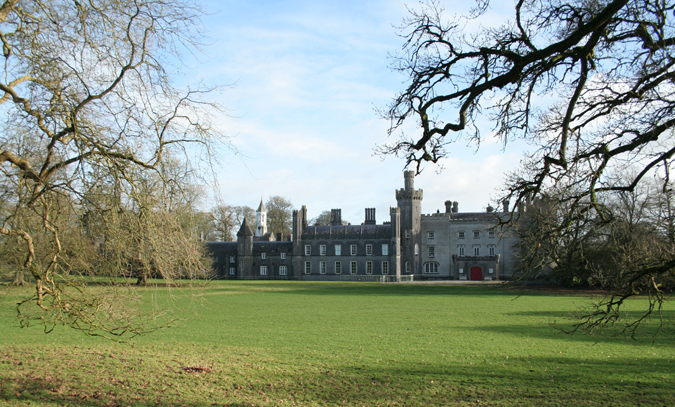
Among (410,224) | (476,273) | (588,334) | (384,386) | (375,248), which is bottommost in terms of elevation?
(384,386)

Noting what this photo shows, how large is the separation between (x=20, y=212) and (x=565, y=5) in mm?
6800

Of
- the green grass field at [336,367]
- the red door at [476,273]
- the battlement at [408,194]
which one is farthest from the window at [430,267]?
the green grass field at [336,367]

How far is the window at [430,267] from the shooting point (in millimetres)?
63719

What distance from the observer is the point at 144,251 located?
6.32 m

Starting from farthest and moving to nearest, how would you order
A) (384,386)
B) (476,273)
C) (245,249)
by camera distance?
(245,249) → (476,273) → (384,386)

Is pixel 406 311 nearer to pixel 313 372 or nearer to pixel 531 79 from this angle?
pixel 313 372

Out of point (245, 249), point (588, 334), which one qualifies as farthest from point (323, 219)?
point (588, 334)

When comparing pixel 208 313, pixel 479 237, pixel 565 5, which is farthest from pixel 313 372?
pixel 479 237

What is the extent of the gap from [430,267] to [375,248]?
729 cm

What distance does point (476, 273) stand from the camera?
59250 mm

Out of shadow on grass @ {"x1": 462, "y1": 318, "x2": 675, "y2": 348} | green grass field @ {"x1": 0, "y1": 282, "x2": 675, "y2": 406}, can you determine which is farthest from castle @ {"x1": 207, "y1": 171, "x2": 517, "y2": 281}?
green grass field @ {"x1": 0, "y1": 282, "x2": 675, "y2": 406}

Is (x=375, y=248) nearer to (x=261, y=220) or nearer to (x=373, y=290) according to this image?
(x=373, y=290)

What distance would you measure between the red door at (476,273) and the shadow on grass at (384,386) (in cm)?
5081

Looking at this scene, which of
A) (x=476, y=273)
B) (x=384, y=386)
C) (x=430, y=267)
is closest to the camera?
(x=384, y=386)
